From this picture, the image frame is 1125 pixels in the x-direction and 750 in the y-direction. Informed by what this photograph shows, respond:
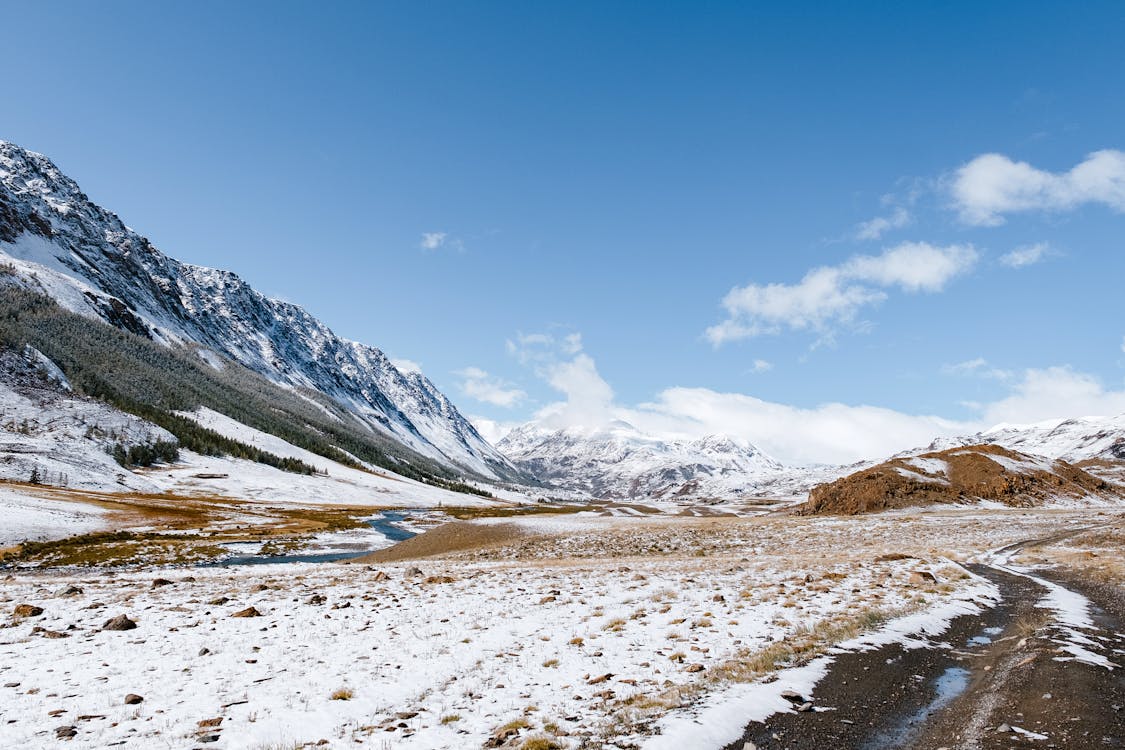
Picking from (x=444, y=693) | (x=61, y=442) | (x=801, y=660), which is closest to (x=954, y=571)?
(x=801, y=660)

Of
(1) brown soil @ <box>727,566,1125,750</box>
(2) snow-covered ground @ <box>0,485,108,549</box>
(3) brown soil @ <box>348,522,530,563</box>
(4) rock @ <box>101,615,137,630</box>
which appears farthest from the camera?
(2) snow-covered ground @ <box>0,485,108,549</box>

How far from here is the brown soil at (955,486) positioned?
82.4 metres

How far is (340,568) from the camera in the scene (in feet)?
119

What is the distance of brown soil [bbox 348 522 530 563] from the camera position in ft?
Result: 162

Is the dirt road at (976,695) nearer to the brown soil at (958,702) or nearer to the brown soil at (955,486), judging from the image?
the brown soil at (958,702)

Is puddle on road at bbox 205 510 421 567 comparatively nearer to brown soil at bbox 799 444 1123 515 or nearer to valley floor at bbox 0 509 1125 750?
valley floor at bbox 0 509 1125 750

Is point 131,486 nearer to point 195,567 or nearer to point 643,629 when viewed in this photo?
point 195,567

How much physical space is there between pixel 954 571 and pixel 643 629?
20.2 m

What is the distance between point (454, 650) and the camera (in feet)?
47.3

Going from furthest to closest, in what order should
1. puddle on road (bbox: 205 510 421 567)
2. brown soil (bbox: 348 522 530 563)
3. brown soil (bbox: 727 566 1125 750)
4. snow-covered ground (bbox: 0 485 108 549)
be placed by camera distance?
snow-covered ground (bbox: 0 485 108 549)
brown soil (bbox: 348 522 530 563)
puddle on road (bbox: 205 510 421 567)
brown soil (bbox: 727 566 1125 750)

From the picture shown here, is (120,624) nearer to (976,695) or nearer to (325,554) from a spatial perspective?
(976,695)

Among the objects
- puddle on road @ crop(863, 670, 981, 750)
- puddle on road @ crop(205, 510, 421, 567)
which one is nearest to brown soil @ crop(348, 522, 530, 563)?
puddle on road @ crop(205, 510, 421, 567)

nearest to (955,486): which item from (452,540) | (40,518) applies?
(452,540)

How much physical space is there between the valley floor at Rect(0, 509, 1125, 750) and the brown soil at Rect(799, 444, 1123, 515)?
55988 millimetres
